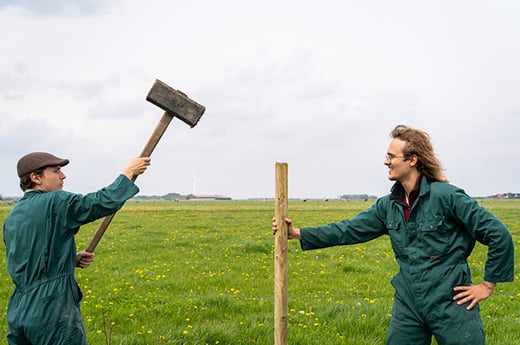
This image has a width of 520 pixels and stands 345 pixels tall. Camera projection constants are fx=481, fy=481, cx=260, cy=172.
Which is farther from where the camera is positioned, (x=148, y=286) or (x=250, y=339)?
(x=148, y=286)

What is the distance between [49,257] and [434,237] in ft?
9.42

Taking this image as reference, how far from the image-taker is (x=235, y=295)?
856cm

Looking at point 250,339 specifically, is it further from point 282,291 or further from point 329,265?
point 329,265

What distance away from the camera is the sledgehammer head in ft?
14.1

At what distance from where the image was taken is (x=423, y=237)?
3693 millimetres

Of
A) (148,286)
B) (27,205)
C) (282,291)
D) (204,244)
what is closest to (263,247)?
(204,244)

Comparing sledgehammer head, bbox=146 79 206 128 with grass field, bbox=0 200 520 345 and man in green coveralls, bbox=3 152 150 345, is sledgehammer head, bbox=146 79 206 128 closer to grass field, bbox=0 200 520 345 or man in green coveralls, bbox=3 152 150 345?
man in green coveralls, bbox=3 152 150 345

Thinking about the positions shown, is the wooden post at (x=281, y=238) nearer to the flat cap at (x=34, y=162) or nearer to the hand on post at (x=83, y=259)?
the hand on post at (x=83, y=259)

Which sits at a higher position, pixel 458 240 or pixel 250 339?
pixel 458 240

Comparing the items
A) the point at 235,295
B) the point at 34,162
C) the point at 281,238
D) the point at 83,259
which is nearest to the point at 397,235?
the point at 281,238

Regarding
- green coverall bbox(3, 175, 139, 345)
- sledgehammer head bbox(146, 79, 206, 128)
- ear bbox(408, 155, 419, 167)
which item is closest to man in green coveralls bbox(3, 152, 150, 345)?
green coverall bbox(3, 175, 139, 345)

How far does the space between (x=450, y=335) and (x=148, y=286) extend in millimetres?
7078

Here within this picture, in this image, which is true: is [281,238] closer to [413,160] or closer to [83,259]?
[413,160]

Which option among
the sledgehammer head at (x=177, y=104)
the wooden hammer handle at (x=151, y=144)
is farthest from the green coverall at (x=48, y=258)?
the sledgehammer head at (x=177, y=104)
